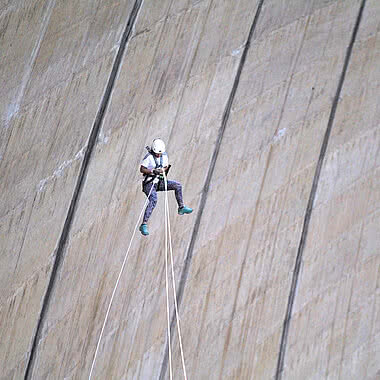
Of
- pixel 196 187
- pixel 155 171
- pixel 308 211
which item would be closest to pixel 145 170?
pixel 155 171

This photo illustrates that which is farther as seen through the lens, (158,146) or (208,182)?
(208,182)

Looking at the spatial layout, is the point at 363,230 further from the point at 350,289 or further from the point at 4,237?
the point at 4,237

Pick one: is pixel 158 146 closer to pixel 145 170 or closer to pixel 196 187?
pixel 145 170

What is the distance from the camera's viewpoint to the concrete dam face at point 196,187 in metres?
4.93

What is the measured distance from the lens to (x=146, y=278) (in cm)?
523

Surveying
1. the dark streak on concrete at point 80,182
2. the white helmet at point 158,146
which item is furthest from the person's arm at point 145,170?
the dark streak on concrete at point 80,182

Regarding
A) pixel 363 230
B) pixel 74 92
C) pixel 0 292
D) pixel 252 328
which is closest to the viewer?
pixel 0 292

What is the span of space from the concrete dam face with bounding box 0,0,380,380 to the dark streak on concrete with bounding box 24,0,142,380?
1 cm

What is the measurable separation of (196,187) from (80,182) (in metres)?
0.92

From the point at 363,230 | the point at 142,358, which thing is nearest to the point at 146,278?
the point at 142,358

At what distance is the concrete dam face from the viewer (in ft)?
16.2

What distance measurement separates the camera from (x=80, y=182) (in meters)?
5.05

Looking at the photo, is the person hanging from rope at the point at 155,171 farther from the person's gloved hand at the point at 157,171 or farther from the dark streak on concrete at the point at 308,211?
the dark streak on concrete at the point at 308,211

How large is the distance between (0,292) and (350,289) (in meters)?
2.80
